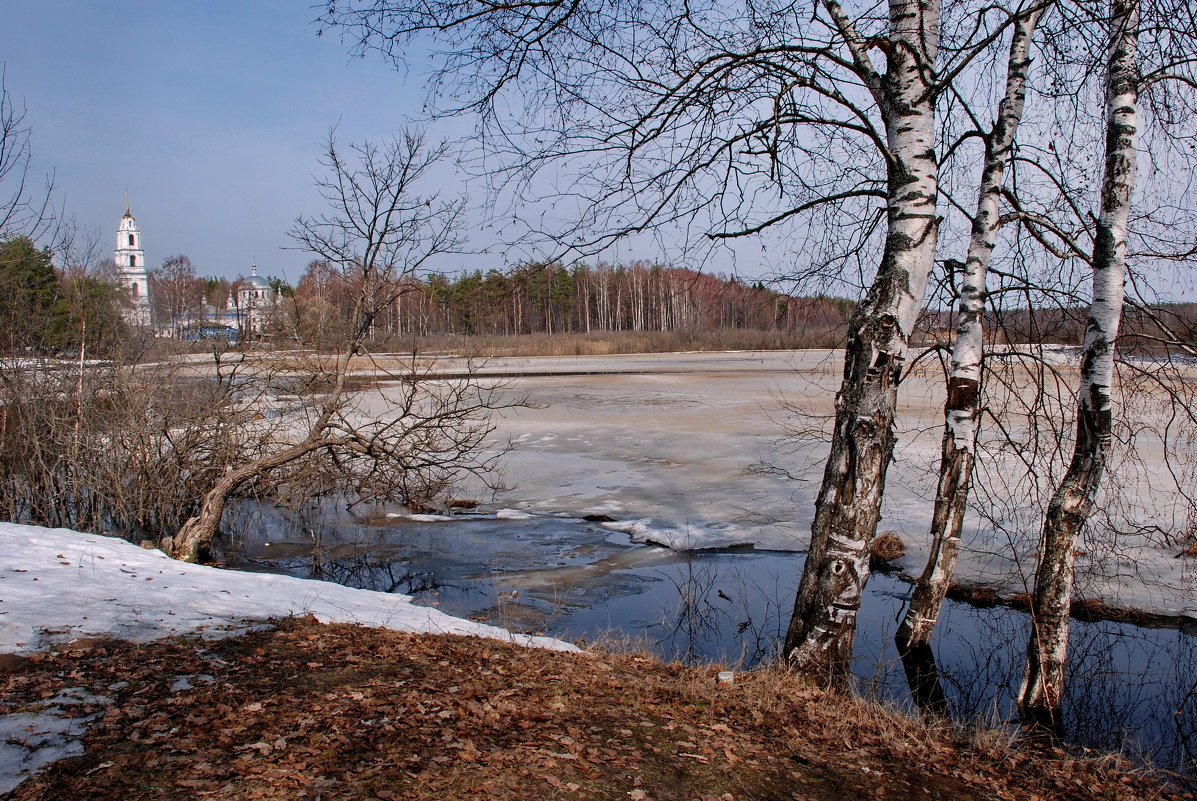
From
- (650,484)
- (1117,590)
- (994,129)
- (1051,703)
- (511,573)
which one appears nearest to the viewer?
(1051,703)

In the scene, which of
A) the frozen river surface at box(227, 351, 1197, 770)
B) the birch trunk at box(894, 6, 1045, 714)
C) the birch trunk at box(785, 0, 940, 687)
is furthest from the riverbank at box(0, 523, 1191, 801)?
the birch trunk at box(894, 6, 1045, 714)

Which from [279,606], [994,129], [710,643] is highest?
[994,129]

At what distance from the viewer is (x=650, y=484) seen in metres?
13.9

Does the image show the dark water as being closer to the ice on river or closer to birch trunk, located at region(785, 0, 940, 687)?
the ice on river

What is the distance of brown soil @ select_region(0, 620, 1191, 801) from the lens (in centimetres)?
346

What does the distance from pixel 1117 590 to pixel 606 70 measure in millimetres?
8260

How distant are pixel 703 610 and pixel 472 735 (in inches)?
192

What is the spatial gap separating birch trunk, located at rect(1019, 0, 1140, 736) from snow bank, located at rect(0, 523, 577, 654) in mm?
3875

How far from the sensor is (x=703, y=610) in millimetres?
8516

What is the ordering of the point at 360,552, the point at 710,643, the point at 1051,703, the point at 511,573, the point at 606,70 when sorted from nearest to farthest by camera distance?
the point at 606,70, the point at 1051,703, the point at 710,643, the point at 511,573, the point at 360,552

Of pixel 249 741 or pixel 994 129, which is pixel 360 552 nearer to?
pixel 249 741

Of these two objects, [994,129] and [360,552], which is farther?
[360,552]

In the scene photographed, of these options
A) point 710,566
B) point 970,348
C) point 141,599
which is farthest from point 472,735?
point 710,566

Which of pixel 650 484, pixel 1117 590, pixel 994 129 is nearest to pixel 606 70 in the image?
pixel 994 129
